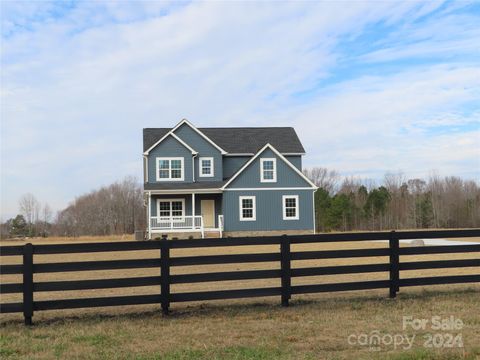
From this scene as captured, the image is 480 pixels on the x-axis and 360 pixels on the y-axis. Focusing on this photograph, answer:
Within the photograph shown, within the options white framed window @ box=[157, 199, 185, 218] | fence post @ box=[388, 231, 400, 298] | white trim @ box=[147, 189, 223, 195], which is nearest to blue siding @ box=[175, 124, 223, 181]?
white trim @ box=[147, 189, 223, 195]

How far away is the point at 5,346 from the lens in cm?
640

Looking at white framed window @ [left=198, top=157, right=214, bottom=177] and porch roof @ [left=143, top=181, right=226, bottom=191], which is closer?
porch roof @ [left=143, top=181, right=226, bottom=191]

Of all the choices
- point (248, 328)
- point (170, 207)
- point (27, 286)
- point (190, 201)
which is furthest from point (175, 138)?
point (248, 328)

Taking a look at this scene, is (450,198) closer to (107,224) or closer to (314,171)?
(314,171)

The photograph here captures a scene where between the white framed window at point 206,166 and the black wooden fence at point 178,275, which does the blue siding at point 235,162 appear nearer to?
the white framed window at point 206,166

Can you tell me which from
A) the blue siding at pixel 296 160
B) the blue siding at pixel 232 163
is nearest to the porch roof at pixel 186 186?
the blue siding at pixel 232 163

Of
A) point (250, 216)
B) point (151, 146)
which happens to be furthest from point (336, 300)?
point (151, 146)

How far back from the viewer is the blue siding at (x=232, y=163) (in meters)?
38.8

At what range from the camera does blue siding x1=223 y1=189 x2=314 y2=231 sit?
115 feet

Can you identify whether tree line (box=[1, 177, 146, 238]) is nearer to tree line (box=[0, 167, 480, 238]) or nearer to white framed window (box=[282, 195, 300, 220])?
tree line (box=[0, 167, 480, 238])

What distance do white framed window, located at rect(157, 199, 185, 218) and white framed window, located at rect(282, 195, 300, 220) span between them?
751 cm

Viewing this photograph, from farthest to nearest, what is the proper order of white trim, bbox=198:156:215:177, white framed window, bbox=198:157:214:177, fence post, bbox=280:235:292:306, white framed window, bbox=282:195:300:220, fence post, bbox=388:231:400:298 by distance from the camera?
1. white framed window, bbox=198:157:214:177
2. white trim, bbox=198:156:215:177
3. white framed window, bbox=282:195:300:220
4. fence post, bbox=388:231:400:298
5. fence post, bbox=280:235:292:306

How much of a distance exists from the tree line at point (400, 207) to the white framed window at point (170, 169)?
2025 cm

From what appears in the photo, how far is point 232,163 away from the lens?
38969 millimetres
